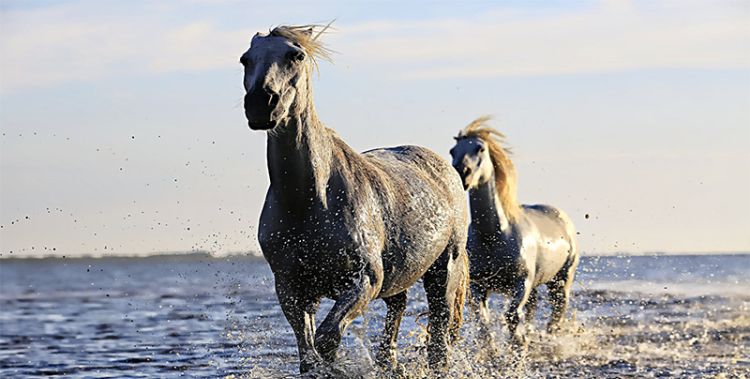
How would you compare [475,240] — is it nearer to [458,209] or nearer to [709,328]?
[458,209]

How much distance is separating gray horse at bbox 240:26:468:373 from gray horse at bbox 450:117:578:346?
3.93 meters

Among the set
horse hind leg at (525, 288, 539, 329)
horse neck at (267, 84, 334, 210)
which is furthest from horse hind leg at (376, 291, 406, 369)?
→ horse hind leg at (525, 288, 539, 329)

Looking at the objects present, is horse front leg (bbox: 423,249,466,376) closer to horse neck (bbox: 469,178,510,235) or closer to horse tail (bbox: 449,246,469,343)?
horse tail (bbox: 449,246,469,343)

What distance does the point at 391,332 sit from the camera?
8375 mm

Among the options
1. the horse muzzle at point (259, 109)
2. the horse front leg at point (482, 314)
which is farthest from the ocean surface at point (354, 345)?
the horse muzzle at point (259, 109)

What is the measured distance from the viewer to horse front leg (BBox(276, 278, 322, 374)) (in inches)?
269

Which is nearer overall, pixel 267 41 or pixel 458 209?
pixel 267 41

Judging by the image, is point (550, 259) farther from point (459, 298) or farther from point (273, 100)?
point (273, 100)

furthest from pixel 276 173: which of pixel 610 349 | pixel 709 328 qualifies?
pixel 709 328

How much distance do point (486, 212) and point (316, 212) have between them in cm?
543

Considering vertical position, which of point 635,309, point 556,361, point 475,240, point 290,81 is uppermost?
point 290,81

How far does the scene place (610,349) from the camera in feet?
39.6

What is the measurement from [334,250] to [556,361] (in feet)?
15.1

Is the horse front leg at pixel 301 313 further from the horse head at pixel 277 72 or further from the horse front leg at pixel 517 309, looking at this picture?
the horse front leg at pixel 517 309
